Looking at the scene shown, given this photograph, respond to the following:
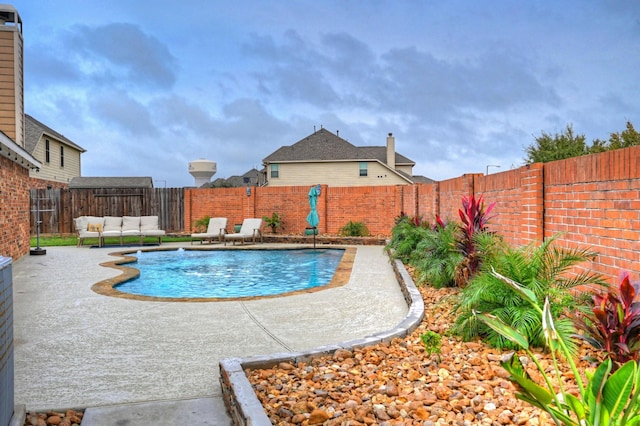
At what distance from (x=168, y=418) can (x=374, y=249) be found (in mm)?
12410

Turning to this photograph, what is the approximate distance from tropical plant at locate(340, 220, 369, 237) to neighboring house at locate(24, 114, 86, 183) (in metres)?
15.2

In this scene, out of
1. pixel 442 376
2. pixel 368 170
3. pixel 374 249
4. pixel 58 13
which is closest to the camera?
pixel 442 376

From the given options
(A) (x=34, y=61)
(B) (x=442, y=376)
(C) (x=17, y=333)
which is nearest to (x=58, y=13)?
(C) (x=17, y=333)

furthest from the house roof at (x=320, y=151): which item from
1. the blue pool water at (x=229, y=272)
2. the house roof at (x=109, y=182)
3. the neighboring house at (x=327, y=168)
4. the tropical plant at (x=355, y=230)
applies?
the blue pool water at (x=229, y=272)

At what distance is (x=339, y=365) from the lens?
3.90 meters

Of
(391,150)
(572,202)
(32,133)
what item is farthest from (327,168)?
(572,202)

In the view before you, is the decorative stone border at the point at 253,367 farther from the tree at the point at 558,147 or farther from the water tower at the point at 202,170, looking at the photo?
the water tower at the point at 202,170

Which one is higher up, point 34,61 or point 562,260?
point 34,61

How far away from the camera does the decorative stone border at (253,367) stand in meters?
2.90

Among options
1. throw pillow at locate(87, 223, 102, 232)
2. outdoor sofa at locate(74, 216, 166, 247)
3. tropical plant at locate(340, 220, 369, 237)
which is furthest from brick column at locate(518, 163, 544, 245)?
throw pillow at locate(87, 223, 102, 232)

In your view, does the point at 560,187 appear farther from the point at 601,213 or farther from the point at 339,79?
the point at 339,79

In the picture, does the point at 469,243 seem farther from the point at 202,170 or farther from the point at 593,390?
the point at 202,170

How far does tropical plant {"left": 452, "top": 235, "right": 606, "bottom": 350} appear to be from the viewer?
403 cm

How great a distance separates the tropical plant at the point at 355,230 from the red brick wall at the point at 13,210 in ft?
34.5
